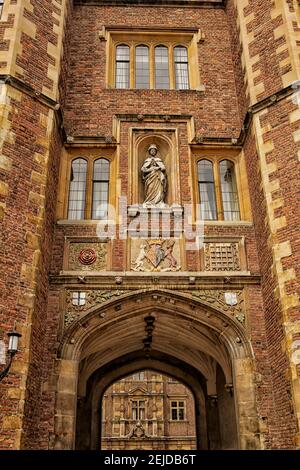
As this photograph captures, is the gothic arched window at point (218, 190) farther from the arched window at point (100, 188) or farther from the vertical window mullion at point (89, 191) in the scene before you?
the vertical window mullion at point (89, 191)

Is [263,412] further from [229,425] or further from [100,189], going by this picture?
[100,189]

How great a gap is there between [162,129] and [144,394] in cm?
2946

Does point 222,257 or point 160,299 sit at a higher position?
point 222,257

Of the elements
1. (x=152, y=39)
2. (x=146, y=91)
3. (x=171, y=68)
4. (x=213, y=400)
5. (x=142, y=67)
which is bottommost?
(x=213, y=400)

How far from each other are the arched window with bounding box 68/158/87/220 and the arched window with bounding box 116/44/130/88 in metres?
2.95

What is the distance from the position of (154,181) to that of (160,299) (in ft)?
9.88

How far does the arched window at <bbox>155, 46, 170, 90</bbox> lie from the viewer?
14039 millimetres

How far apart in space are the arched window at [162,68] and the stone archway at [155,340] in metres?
6.52

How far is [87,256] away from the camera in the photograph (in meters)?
10.8

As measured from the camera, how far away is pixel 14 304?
8.93 meters

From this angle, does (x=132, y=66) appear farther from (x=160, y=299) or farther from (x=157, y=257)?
(x=160, y=299)

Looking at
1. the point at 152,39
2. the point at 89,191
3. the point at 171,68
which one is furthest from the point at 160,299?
the point at 152,39

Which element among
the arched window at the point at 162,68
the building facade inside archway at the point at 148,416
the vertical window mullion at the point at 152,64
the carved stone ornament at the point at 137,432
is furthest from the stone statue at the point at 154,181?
the carved stone ornament at the point at 137,432

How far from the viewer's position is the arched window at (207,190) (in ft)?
38.7
